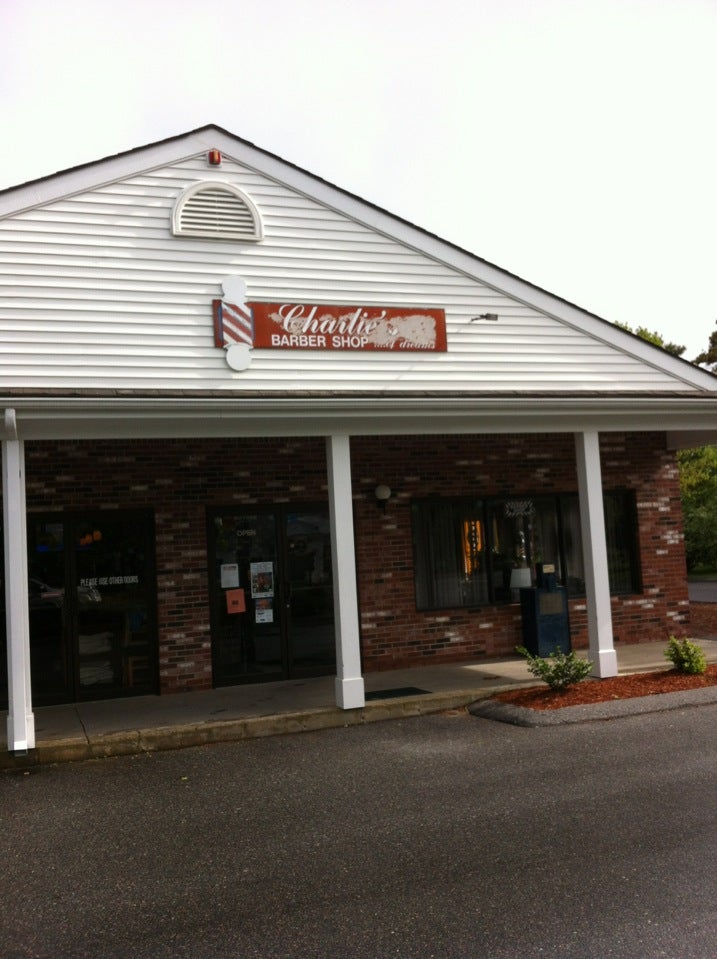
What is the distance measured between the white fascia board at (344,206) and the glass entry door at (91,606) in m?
3.72

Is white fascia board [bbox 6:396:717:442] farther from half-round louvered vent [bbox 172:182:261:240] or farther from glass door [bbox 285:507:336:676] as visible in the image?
half-round louvered vent [bbox 172:182:261:240]

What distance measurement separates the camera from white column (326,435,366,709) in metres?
9.13

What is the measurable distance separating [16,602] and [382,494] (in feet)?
16.4

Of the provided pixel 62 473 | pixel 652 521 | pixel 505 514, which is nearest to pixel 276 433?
pixel 62 473

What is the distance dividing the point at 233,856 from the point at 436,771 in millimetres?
2167

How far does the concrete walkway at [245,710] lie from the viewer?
27.2 feet

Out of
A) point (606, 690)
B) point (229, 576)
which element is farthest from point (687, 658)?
point (229, 576)

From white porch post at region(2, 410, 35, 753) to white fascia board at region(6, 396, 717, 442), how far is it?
290mm

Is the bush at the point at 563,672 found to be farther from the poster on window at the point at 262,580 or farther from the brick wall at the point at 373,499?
the poster on window at the point at 262,580

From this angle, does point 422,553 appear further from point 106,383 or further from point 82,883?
point 82,883

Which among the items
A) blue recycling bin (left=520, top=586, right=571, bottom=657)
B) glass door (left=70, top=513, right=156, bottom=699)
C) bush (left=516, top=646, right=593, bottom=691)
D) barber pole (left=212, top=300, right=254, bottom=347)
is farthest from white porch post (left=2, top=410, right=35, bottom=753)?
blue recycling bin (left=520, top=586, right=571, bottom=657)

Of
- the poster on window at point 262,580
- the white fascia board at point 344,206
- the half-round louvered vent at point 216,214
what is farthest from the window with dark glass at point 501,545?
the half-round louvered vent at point 216,214

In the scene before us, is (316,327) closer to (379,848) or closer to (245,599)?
(245,599)

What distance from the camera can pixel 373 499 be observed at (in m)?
11.8
